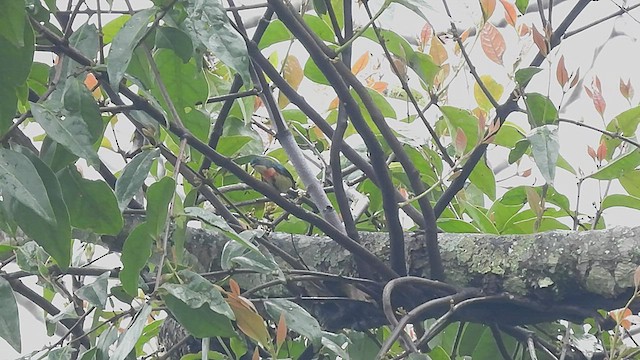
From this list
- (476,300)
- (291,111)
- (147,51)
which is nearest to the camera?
(147,51)

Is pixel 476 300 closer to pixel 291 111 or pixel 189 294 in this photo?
pixel 189 294

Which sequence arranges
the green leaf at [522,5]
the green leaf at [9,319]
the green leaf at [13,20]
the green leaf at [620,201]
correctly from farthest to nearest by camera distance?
the green leaf at [620,201], the green leaf at [522,5], the green leaf at [9,319], the green leaf at [13,20]

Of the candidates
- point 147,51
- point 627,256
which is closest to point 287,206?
point 147,51

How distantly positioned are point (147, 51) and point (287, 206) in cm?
16

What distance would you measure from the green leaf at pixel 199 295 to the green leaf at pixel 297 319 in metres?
0.09

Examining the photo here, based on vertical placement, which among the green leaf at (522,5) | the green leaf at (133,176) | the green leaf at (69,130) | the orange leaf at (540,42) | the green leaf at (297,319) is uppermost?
the green leaf at (522,5)

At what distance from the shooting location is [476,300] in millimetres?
669

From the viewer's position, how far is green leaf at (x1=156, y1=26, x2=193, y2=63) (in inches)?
21.3

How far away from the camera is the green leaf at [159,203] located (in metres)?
0.50

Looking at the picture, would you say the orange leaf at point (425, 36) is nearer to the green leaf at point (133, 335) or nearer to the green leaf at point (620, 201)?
the green leaf at point (620, 201)

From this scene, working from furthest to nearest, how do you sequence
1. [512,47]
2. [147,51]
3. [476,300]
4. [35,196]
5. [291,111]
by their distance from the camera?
[291,111] < [512,47] < [476,300] < [147,51] < [35,196]

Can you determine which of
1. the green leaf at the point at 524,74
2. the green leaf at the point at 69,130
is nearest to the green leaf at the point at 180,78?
the green leaf at the point at 69,130

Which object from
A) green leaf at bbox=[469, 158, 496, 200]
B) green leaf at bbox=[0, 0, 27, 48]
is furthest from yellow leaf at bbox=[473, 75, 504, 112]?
green leaf at bbox=[0, 0, 27, 48]

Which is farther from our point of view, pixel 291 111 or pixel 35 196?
pixel 291 111
